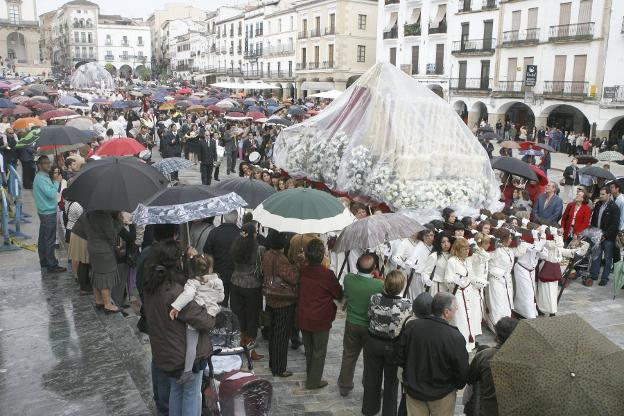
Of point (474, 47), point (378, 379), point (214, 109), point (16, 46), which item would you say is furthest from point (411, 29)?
point (16, 46)

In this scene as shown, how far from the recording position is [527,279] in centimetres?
757

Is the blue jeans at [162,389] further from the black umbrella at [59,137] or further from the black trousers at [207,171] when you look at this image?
the black trousers at [207,171]

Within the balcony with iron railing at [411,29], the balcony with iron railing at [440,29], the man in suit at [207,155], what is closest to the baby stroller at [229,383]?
the man in suit at [207,155]

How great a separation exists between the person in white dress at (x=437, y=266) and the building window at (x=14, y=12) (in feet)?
245

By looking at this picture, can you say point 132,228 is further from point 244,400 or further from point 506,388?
point 506,388

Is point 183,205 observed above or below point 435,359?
above

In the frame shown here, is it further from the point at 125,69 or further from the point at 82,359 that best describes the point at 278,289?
the point at 125,69

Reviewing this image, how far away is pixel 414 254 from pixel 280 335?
2154mm

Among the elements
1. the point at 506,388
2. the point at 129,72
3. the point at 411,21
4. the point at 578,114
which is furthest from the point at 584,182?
the point at 129,72

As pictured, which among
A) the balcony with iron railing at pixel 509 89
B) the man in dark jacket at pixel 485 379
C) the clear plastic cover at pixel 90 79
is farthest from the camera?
the clear plastic cover at pixel 90 79

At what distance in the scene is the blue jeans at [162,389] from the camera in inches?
177

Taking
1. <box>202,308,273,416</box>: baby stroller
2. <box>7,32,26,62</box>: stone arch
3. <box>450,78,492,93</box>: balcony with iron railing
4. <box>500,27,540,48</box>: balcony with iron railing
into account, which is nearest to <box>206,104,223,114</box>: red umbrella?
<box>450,78,492,93</box>: balcony with iron railing

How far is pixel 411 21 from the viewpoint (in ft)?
131

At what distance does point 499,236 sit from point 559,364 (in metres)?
4.63
